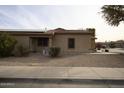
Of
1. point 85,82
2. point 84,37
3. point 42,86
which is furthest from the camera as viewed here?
point 84,37

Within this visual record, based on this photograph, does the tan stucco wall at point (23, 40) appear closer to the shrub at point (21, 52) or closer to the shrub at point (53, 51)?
the shrub at point (21, 52)

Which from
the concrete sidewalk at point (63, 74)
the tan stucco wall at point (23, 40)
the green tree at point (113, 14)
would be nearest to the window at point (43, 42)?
the tan stucco wall at point (23, 40)

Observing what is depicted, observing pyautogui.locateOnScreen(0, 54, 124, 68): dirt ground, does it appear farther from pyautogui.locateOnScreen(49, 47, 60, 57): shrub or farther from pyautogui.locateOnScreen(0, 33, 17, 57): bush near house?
pyautogui.locateOnScreen(0, 33, 17, 57): bush near house

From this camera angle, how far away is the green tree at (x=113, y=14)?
71.1 feet

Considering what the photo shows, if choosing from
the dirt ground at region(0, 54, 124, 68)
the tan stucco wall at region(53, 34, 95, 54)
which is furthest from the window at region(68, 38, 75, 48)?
the dirt ground at region(0, 54, 124, 68)

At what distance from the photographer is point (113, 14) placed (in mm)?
22266

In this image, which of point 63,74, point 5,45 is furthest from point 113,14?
point 63,74

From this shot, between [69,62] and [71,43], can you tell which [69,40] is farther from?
[69,62]

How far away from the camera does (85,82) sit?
970 cm

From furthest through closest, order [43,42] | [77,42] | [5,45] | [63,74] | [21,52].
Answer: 1. [43,42]
2. [77,42]
3. [21,52]
4. [5,45]
5. [63,74]

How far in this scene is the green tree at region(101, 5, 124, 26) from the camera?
2167 cm
